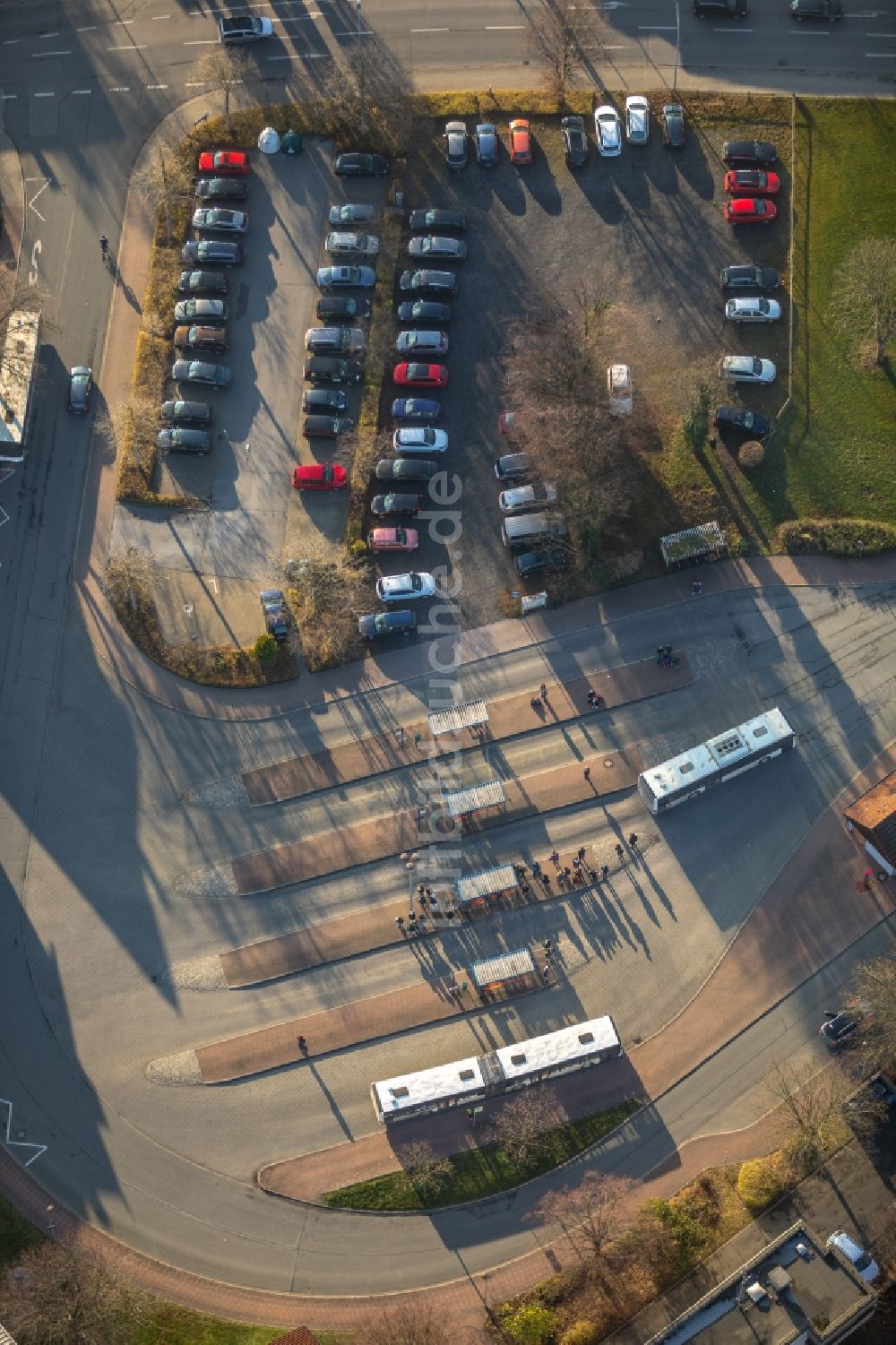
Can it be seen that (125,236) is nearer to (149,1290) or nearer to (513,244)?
(513,244)

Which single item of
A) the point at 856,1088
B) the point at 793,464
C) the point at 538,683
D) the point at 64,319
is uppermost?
the point at 64,319

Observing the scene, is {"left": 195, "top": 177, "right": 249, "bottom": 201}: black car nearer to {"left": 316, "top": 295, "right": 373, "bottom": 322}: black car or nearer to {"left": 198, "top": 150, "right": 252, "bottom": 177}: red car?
{"left": 198, "top": 150, "right": 252, "bottom": 177}: red car

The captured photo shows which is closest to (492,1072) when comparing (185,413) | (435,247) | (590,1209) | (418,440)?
(590,1209)

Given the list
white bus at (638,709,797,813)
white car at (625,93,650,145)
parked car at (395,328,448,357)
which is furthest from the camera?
white car at (625,93,650,145)

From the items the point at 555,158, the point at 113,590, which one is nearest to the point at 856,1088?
the point at 113,590

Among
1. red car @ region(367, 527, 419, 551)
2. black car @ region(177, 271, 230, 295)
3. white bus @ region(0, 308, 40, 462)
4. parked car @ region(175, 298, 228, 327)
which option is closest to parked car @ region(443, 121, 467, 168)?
black car @ region(177, 271, 230, 295)

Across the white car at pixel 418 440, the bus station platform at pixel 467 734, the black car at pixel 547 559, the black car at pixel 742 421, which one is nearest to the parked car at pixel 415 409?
the white car at pixel 418 440
